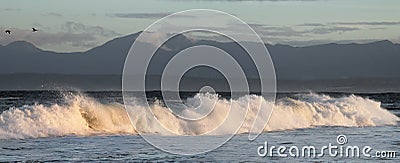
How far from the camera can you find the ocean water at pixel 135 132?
23703 millimetres

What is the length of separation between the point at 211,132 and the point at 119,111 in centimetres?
544

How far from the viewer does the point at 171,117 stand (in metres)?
36.2

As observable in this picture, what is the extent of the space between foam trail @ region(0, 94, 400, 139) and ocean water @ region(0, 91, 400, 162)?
41 mm

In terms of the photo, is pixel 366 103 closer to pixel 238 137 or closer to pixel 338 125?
pixel 338 125

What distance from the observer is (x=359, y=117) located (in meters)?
43.4

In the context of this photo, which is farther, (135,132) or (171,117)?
(171,117)

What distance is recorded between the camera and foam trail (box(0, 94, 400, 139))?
31.5m

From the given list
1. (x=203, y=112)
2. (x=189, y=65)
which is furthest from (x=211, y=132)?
(x=189, y=65)

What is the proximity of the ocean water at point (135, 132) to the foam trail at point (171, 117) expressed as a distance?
0.04 meters

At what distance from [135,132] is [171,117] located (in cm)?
333

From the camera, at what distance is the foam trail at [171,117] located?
1238 inches

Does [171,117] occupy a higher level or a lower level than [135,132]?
higher

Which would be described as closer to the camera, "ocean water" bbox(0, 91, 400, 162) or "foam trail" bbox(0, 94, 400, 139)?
"ocean water" bbox(0, 91, 400, 162)

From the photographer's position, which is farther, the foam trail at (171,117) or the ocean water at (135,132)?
the foam trail at (171,117)
